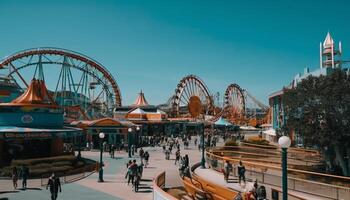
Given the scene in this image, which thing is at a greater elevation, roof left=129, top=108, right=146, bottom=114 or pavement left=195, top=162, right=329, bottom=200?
roof left=129, top=108, right=146, bottom=114

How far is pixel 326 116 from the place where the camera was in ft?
73.7

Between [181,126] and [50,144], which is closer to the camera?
[50,144]

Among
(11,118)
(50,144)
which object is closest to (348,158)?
(50,144)

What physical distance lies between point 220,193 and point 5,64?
50.1m

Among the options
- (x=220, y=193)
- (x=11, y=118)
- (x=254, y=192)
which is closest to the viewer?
(x=254, y=192)

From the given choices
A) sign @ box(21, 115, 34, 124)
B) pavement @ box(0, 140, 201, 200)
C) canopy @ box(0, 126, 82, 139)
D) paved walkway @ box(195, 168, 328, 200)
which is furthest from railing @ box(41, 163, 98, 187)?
paved walkway @ box(195, 168, 328, 200)

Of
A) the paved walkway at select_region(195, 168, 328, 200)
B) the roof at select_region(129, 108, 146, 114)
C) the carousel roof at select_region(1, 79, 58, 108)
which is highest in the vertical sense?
the roof at select_region(129, 108, 146, 114)

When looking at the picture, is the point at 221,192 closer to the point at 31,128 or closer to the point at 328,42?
the point at 31,128

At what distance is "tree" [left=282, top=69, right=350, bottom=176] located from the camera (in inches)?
869

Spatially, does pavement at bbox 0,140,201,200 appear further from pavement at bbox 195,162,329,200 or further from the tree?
the tree

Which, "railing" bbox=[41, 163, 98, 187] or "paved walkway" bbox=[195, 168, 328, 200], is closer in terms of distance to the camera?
"paved walkway" bbox=[195, 168, 328, 200]

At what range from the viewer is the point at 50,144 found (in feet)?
93.5

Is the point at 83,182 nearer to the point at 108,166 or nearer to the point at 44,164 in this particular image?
the point at 44,164

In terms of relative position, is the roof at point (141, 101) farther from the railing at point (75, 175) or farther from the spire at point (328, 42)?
the railing at point (75, 175)
